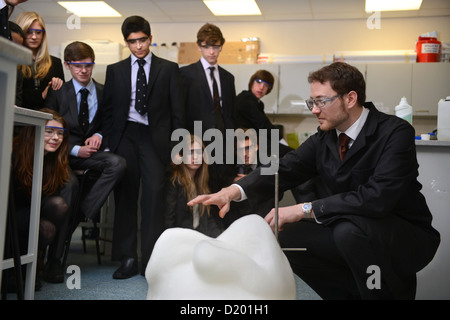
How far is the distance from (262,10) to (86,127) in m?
2.95

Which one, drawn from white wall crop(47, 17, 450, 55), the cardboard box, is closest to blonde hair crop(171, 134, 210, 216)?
the cardboard box

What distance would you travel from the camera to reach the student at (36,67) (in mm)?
2561

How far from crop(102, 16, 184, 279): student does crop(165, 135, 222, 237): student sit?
6 cm

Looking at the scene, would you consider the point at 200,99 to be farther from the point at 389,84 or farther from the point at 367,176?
the point at 389,84

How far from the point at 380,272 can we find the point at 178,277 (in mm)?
800

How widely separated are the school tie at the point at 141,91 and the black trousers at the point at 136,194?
0.10 meters

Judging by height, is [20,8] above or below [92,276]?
above

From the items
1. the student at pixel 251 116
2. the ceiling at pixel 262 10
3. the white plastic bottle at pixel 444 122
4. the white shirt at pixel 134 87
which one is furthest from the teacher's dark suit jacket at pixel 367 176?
the ceiling at pixel 262 10

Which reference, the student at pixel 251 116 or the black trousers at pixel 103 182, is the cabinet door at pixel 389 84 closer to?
the student at pixel 251 116

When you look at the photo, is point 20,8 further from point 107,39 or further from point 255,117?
point 255,117

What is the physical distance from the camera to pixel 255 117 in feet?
12.5

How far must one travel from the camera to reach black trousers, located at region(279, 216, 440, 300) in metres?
1.51
